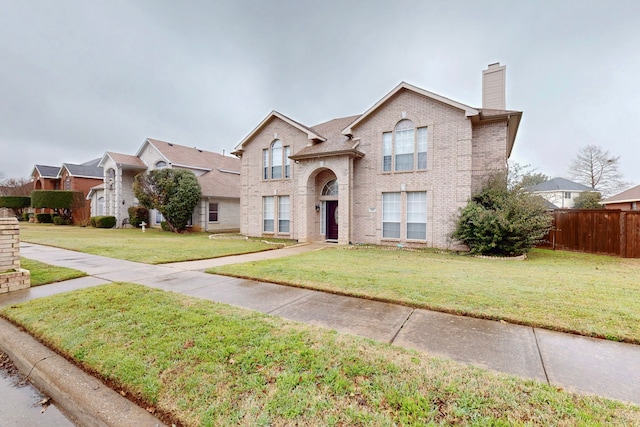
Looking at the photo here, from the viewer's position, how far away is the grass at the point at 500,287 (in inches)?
163

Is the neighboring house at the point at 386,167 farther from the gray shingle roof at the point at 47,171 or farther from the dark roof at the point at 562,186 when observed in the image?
the dark roof at the point at 562,186

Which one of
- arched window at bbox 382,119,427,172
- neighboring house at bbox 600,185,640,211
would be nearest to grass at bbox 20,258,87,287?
arched window at bbox 382,119,427,172

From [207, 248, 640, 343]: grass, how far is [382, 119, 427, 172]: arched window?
6.21 metres

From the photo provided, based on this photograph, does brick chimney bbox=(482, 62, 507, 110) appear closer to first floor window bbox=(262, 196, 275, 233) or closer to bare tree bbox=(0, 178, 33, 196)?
first floor window bbox=(262, 196, 275, 233)

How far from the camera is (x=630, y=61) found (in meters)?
16.1

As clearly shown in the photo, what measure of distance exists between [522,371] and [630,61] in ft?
76.4

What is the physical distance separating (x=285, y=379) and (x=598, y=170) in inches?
2108

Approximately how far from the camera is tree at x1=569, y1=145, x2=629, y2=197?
36938 millimetres

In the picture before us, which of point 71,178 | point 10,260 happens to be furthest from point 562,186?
point 71,178

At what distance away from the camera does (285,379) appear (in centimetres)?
257

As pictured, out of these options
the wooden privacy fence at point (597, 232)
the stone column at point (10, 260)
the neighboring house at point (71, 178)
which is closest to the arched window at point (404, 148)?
the wooden privacy fence at point (597, 232)

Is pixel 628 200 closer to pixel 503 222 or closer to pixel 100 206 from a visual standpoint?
pixel 503 222

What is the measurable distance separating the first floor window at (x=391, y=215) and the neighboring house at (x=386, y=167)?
0.05 metres

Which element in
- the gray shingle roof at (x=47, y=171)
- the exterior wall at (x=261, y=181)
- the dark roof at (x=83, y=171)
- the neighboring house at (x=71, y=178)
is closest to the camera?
the exterior wall at (x=261, y=181)
